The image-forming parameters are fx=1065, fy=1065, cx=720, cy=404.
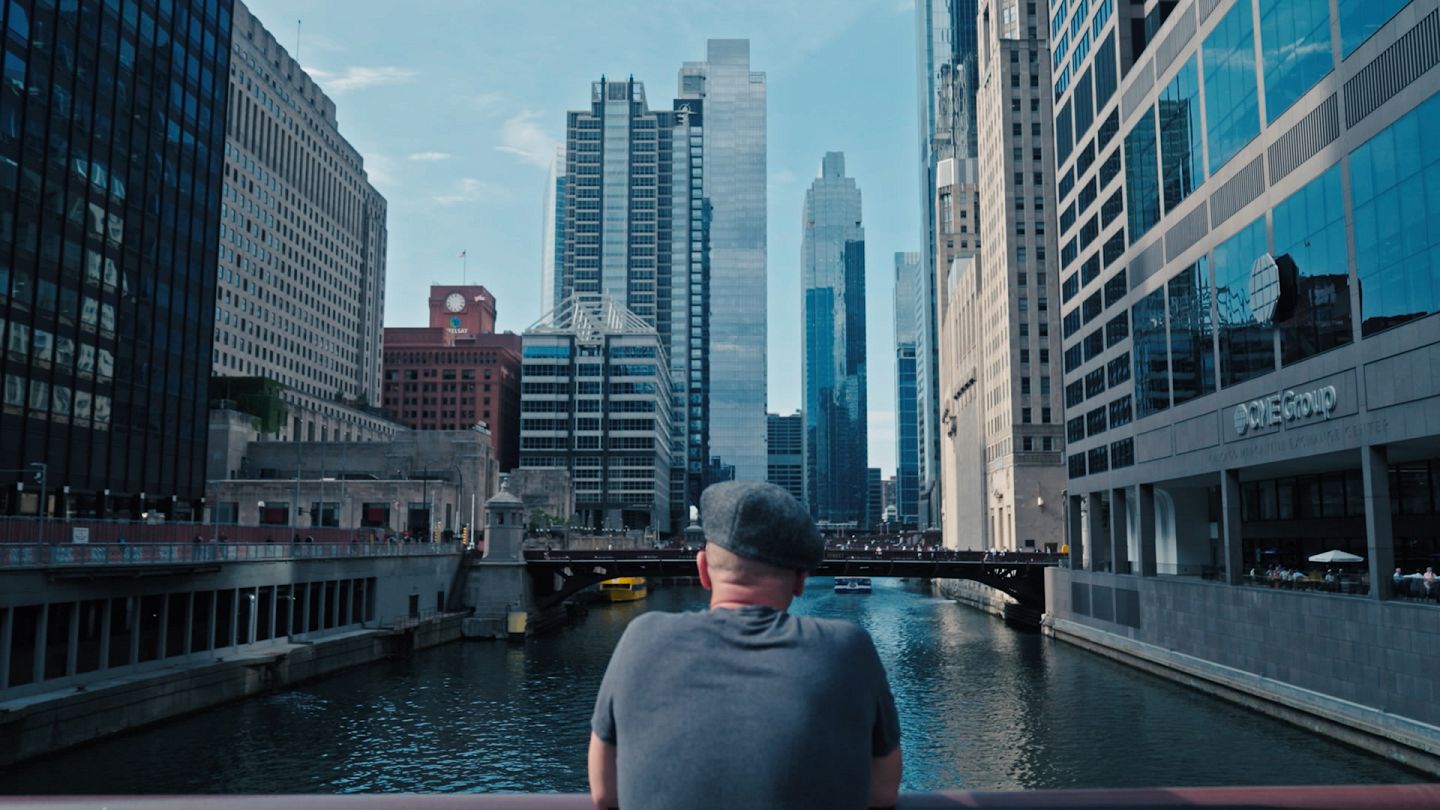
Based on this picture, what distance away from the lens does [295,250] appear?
161250mm

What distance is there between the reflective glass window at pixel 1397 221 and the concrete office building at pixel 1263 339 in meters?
0.09

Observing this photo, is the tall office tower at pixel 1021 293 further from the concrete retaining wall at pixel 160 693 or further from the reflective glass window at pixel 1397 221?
the reflective glass window at pixel 1397 221

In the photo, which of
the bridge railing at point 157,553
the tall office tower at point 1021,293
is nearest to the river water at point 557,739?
the bridge railing at point 157,553

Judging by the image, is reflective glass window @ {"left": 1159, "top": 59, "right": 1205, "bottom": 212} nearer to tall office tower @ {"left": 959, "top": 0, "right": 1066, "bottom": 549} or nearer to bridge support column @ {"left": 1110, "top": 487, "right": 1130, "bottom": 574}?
bridge support column @ {"left": 1110, "top": 487, "right": 1130, "bottom": 574}

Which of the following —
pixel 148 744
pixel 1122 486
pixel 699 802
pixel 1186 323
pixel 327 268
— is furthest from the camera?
pixel 327 268

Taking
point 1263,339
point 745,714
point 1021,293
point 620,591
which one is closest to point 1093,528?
point 1263,339

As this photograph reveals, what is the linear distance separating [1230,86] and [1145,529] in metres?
23.2

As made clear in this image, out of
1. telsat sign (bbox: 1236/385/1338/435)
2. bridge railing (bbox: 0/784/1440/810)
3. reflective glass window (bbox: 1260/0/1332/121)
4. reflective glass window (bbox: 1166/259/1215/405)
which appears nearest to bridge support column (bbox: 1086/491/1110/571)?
reflective glass window (bbox: 1166/259/1215/405)

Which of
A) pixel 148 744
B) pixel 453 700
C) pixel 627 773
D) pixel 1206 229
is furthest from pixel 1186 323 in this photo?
pixel 627 773

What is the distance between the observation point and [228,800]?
380 centimetres

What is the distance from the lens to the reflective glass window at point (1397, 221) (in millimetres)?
31312

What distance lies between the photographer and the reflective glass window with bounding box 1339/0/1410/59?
33.9m

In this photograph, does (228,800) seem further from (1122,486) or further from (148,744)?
(1122,486)

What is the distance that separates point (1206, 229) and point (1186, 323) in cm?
471
